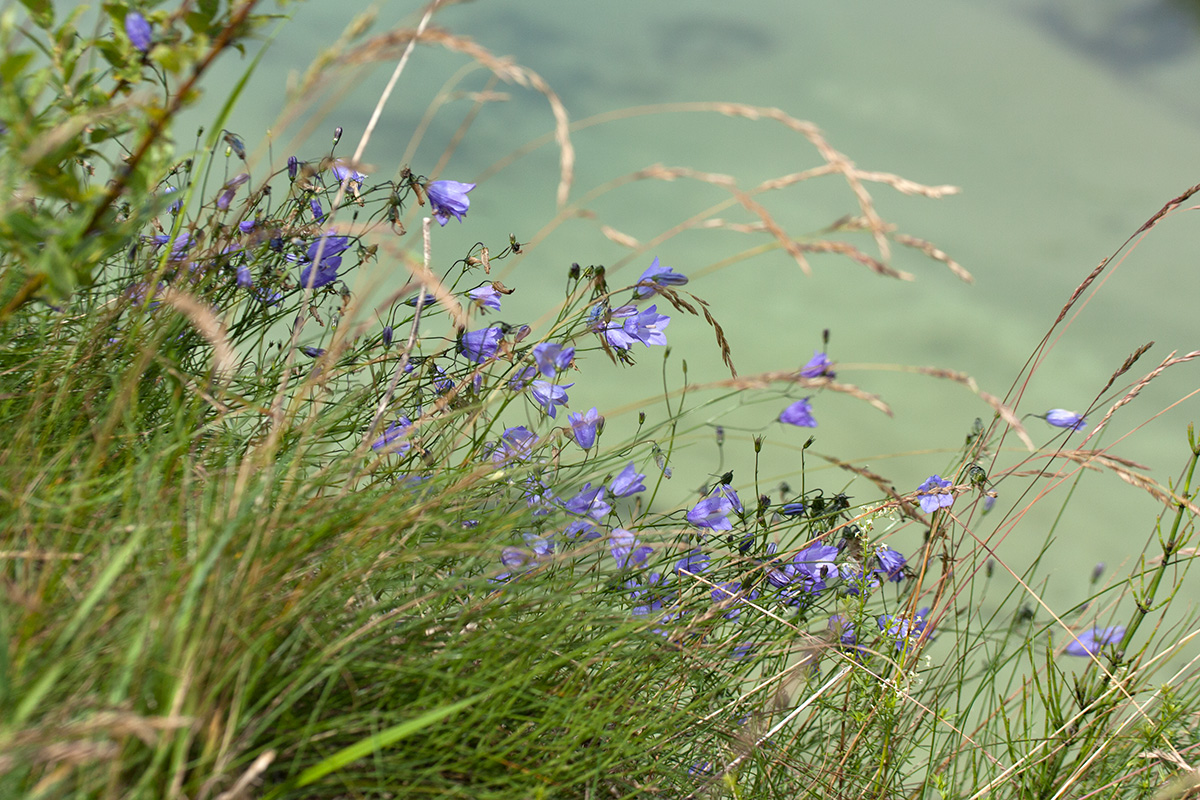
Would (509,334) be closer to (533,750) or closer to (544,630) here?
(544,630)

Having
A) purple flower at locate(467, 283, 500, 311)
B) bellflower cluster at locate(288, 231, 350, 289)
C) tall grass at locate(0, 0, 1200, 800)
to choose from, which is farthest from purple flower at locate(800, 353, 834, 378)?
bellflower cluster at locate(288, 231, 350, 289)

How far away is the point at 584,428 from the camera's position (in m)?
2.43

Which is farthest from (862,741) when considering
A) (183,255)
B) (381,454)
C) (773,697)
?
(183,255)

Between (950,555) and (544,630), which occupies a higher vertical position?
(950,555)

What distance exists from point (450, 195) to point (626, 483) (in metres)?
1.03

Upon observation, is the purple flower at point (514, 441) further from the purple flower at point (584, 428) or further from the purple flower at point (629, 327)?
the purple flower at point (629, 327)

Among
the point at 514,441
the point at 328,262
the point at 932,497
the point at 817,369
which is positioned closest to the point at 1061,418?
the point at 932,497

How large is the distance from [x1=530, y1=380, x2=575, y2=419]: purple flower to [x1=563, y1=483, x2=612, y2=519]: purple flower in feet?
0.85

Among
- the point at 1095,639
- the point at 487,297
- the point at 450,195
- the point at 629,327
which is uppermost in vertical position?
the point at 450,195

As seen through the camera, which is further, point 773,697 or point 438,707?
point 773,697

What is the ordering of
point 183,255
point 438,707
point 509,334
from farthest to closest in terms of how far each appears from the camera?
point 183,255
point 509,334
point 438,707

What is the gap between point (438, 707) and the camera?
150cm

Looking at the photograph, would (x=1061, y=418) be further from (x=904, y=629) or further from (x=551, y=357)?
(x=551, y=357)

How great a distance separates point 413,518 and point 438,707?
36cm
